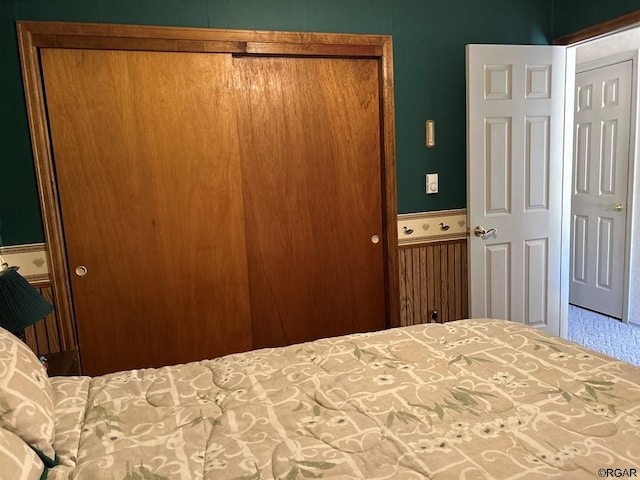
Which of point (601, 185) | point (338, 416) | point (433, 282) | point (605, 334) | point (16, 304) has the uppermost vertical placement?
point (601, 185)

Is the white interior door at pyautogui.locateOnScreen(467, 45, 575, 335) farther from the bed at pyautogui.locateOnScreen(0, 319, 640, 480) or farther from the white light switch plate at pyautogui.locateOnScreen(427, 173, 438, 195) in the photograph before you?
the bed at pyautogui.locateOnScreen(0, 319, 640, 480)

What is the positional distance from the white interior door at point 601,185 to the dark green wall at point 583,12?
2.76 feet

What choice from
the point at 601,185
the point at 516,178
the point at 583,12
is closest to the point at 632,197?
the point at 601,185

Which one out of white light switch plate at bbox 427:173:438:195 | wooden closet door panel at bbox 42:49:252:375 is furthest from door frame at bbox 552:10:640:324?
wooden closet door panel at bbox 42:49:252:375

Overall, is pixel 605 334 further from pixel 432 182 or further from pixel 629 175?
pixel 432 182

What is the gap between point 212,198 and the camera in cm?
272

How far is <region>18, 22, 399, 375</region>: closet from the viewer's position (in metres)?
2.50

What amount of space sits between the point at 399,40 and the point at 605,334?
2567mm

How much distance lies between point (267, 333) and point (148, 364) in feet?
2.21

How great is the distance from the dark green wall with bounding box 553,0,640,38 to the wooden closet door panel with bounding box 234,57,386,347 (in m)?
1.28

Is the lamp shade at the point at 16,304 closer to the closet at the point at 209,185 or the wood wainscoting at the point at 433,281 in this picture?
the closet at the point at 209,185

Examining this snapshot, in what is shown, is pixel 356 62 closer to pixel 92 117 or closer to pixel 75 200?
pixel 92 117

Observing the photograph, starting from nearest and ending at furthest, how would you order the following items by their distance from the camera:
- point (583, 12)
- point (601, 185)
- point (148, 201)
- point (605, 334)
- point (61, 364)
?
point (61, 364), point (148, 201), point (583, 12), point (605, 334), point (601, 185)

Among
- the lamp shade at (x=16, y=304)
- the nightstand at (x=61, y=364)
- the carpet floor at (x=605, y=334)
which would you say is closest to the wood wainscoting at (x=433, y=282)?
the carpet floor at (x=605, y=334)
